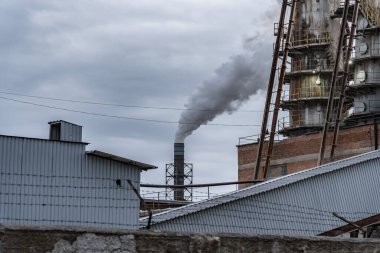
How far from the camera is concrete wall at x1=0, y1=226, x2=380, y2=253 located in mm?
5875

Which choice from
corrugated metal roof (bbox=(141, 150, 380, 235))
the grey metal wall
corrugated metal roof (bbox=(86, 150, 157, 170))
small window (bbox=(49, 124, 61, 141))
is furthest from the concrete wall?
small window (bbox=(49, 124, 61, 141))

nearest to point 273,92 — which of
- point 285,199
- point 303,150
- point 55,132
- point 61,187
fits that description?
point 303,150

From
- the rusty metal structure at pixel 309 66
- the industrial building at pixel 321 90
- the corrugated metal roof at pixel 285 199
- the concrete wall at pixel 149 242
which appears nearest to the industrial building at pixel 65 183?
the corrugated metal roof at pixel 285 199

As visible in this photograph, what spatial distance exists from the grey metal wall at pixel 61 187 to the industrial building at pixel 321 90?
25.5 metres

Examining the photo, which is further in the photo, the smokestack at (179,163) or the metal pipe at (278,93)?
the smokestack at (179,163)

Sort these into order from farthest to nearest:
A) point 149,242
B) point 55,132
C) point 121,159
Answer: point 55,132 < point 121,159 < point 149,242

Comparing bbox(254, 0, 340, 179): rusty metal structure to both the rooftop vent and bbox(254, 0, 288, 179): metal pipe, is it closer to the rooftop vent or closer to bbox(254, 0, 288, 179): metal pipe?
bbox(254, 0, 288, 179): metal pipe

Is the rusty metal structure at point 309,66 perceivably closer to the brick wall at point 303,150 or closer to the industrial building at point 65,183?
the brick wall at point 303,150

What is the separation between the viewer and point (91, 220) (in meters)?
19.0

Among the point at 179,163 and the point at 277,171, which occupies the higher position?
the point at 179,163

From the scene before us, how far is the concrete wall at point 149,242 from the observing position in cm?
588

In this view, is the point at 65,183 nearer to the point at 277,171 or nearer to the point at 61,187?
the point at 61,187

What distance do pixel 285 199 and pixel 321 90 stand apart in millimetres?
30677

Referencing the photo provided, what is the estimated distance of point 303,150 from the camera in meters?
49.2
